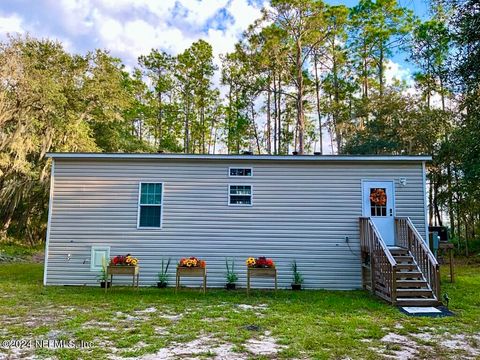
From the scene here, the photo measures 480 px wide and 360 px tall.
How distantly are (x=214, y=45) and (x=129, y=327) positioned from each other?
68.3ft

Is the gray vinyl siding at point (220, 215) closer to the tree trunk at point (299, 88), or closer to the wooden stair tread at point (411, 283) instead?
the wooden stair tread at point (411, 283)

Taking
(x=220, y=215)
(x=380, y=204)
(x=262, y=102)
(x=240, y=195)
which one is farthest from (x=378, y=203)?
(x=262, y=102)

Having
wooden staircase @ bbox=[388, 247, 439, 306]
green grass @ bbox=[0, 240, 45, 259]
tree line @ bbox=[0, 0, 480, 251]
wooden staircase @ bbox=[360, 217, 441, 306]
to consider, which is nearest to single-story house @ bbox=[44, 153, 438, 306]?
wooden staircase @ bbox=[360, 217, 441, 306]

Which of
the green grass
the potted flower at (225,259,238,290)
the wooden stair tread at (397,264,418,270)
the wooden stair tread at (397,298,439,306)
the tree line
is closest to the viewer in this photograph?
the wooden stair tread at (397,298,439,306)

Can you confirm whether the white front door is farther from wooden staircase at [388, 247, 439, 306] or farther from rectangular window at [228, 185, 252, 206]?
rectangular window at [228, 185, 252, 206]

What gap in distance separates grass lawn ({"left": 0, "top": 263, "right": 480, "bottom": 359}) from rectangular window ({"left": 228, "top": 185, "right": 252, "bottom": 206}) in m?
2.14

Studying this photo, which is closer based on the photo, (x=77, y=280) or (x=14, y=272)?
(x=77, y=280)

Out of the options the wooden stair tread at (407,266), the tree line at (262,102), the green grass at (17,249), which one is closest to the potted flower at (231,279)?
the wooden stair tread at (407,266)

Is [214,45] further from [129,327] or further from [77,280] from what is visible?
[129,327]

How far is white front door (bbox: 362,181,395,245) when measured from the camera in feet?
27.6

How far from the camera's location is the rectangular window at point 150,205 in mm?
8555

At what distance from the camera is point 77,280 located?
27.4 ft

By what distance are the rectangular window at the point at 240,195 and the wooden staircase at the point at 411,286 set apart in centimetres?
345

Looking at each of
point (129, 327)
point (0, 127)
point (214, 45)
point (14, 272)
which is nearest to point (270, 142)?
point (214, 45)
